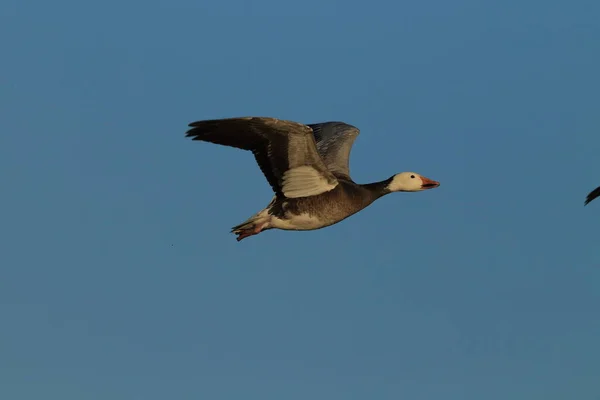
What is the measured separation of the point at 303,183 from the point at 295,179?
0.19 m

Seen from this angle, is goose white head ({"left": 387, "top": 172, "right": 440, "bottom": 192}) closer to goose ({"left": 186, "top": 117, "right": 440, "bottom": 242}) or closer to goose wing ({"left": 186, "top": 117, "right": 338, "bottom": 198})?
goose ({"left": 186, "top": 117, "right": 440, "bottom": 242})

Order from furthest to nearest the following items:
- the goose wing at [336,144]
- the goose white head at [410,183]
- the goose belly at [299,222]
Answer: the goose wing at [336,144]
the goose white head at [410,183]
the goose belly at [299,222]

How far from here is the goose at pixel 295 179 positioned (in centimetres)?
1788

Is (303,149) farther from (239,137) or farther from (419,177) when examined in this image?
(419,177)

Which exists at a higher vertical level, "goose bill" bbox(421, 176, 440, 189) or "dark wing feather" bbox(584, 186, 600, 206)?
"goose bill" bbox(421, 176, 440, 189)

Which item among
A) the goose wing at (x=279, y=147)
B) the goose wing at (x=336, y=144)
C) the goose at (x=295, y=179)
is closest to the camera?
the goose wing at (x=279, y=147)

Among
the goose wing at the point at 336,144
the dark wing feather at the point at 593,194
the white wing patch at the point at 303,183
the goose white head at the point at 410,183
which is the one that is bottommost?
the dark wing feather at the point at 593,194

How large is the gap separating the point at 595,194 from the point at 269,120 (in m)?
6.03

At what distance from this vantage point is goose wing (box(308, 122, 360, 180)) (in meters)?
22.0

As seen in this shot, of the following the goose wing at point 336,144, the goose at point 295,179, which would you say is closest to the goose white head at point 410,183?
the goose at point 295,179

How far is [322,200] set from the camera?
1975 cm

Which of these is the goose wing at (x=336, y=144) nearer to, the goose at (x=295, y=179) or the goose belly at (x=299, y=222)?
the goose at (x=295, y=179)

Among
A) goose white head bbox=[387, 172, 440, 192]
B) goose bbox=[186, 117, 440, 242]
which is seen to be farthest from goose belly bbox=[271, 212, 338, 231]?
goose white head bbox=[387, 172, 440, 192]

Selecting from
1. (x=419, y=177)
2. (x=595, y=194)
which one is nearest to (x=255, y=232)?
(x=419, y=177)
